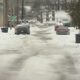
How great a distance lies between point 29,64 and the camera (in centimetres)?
1911

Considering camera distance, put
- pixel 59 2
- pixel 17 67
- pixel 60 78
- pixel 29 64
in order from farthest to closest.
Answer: pixel 59 2, pixel 29 64, pixel 17 67, pixel 60 78

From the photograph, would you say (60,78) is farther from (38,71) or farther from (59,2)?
(59,2)

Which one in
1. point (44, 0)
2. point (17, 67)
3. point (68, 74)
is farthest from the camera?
point (44, 0)

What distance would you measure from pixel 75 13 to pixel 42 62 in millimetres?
6547

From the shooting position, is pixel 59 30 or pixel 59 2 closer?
pixel 59 30

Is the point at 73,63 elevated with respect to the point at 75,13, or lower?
lower

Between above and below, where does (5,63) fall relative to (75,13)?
below

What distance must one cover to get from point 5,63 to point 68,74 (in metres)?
4.58

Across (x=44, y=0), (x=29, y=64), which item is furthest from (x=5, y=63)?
(x=44, y=0)

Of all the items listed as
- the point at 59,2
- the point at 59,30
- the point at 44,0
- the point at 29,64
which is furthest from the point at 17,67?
the point at 44,0

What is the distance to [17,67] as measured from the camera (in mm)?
17875

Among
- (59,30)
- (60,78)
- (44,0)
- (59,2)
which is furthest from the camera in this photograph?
(44,0)

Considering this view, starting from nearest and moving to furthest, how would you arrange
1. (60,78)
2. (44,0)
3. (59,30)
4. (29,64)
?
1. (60,78)
2. (29,64)
3. (59,30)
4. (44,0)

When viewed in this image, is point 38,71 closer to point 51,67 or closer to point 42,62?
point 51,67
